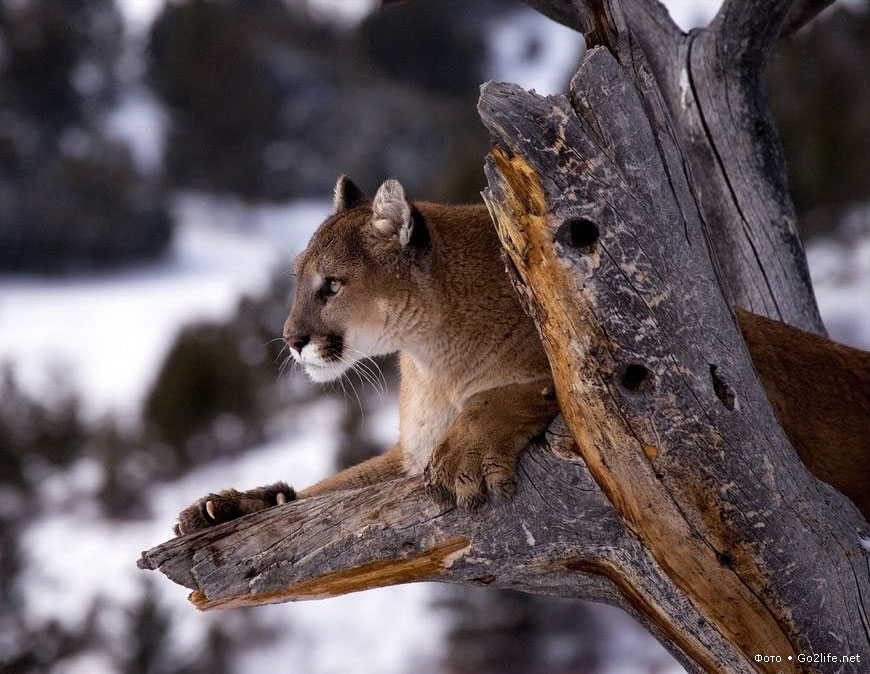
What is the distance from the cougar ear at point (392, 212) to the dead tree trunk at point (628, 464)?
3.94ft

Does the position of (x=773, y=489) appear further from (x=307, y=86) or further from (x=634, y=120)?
(x=307, y=86)

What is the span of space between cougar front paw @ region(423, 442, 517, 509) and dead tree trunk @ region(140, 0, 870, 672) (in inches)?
2.8

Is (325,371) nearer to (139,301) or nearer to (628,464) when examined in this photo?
(628,464)

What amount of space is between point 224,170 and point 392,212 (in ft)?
106

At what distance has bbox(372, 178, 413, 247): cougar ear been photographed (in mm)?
4703

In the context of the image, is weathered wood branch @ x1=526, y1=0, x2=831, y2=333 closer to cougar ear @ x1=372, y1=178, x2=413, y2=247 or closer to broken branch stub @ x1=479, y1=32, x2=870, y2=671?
cougar ear @ x1=372, y1=178, x2=413, y2=247

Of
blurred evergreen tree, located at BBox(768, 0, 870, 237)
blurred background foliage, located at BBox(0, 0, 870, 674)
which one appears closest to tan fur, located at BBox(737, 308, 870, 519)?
blurred background foliage, located at BBox(0, 0, 870, 674)

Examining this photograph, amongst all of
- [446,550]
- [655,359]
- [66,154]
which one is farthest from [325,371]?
[66,154]

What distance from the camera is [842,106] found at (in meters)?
22.8

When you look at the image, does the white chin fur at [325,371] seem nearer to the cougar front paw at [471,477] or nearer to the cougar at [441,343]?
the cougar at [441,343]

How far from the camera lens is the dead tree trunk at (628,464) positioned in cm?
339

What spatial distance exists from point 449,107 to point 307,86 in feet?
18.4

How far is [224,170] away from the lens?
35.8m

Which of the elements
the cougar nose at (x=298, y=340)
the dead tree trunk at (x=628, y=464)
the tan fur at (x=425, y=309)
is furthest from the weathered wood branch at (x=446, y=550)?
the cougar nose at (x=298, y=340)
